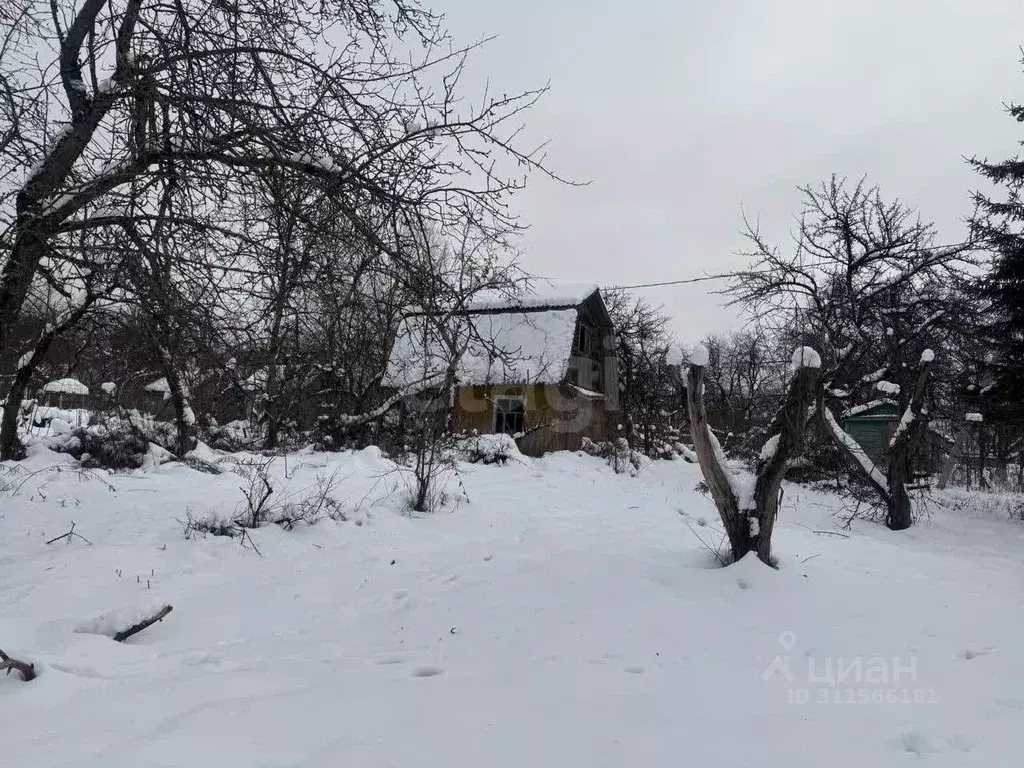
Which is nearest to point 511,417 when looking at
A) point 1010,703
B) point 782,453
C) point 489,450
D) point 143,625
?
point 489,450

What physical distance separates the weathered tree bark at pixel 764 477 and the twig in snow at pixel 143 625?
4.14 meters

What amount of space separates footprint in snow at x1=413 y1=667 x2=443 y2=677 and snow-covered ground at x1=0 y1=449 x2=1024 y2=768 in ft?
0.10

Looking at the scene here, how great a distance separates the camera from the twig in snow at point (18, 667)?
2.68 meters

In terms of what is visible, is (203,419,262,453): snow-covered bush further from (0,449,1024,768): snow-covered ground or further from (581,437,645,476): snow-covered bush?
(581,437,645,476): snow-covered bush

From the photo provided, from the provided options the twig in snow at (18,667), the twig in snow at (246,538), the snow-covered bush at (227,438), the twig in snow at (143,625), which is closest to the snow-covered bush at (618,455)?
the snow-covered bush at (227,438)

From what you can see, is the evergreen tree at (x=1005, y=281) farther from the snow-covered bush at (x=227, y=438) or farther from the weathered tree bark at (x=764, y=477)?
the snow-covered bush at (x=227, y=438)

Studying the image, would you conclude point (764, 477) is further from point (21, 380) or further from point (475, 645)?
point (21, 380)

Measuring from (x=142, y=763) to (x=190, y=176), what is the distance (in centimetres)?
297

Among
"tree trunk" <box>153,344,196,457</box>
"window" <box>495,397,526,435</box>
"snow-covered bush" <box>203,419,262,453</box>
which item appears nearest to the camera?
"tree trunk" <box>153,344,196,457</box>

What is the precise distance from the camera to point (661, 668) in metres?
3.47

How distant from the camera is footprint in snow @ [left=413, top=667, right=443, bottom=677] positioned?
3.31 metres

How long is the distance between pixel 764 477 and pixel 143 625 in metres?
4.62

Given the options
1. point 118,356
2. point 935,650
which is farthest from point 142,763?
point 118,356

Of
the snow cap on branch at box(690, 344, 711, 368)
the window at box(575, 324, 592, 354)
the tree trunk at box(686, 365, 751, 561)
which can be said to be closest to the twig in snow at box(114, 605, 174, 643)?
the tree trunk at box(686, 365, 751, 561)
